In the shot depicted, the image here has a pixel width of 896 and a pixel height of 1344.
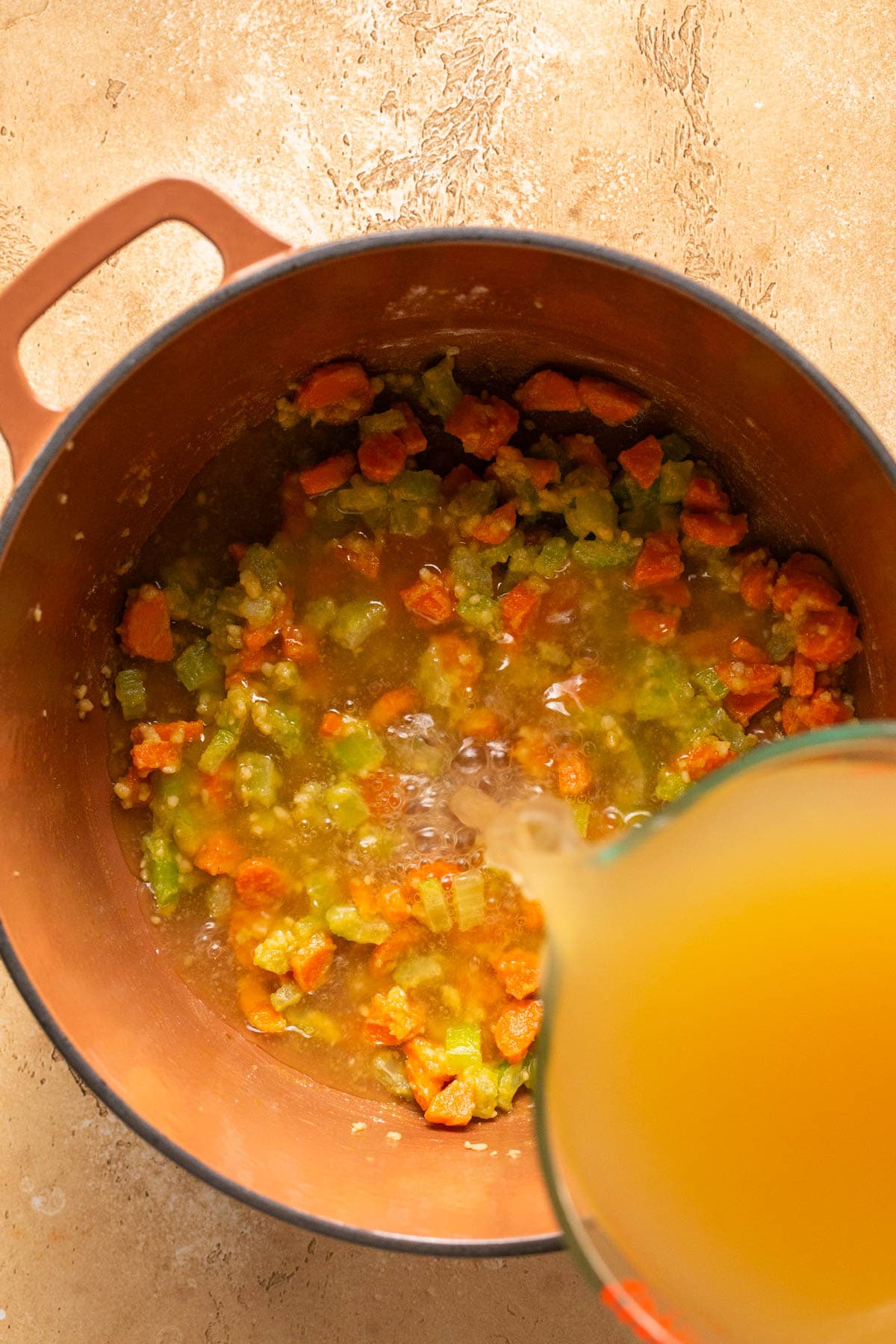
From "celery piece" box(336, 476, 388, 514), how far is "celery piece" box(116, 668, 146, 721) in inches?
19.5

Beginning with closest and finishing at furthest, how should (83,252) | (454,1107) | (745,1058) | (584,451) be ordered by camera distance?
1. (745,1058)
2. (83,252)
3. (454,1107)
4. (584,451)

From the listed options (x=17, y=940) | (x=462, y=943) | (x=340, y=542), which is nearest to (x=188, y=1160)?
(x=17, y=940)

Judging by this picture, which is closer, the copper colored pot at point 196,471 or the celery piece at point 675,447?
the copper colored pot at point 196,471

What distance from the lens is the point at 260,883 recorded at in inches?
81.7

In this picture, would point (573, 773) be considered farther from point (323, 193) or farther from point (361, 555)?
point (323, 193)

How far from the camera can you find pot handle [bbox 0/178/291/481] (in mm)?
1604

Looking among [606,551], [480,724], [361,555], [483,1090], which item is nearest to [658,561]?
[606,551]

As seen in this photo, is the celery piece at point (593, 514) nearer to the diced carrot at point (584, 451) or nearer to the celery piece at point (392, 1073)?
the diced carrot at point (584, 451)

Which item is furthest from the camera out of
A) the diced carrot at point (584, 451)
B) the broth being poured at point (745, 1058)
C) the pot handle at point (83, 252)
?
the diced carrot at point (584, 451)

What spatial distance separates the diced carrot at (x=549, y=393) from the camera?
208 centimetres

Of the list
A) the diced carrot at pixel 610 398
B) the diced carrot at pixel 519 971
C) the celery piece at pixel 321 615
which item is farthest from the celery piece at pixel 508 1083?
the diced carrot at pixel 610 398

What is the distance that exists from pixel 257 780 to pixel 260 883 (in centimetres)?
19

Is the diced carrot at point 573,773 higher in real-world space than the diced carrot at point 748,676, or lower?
lower

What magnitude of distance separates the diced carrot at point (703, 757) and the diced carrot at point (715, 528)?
361mm
